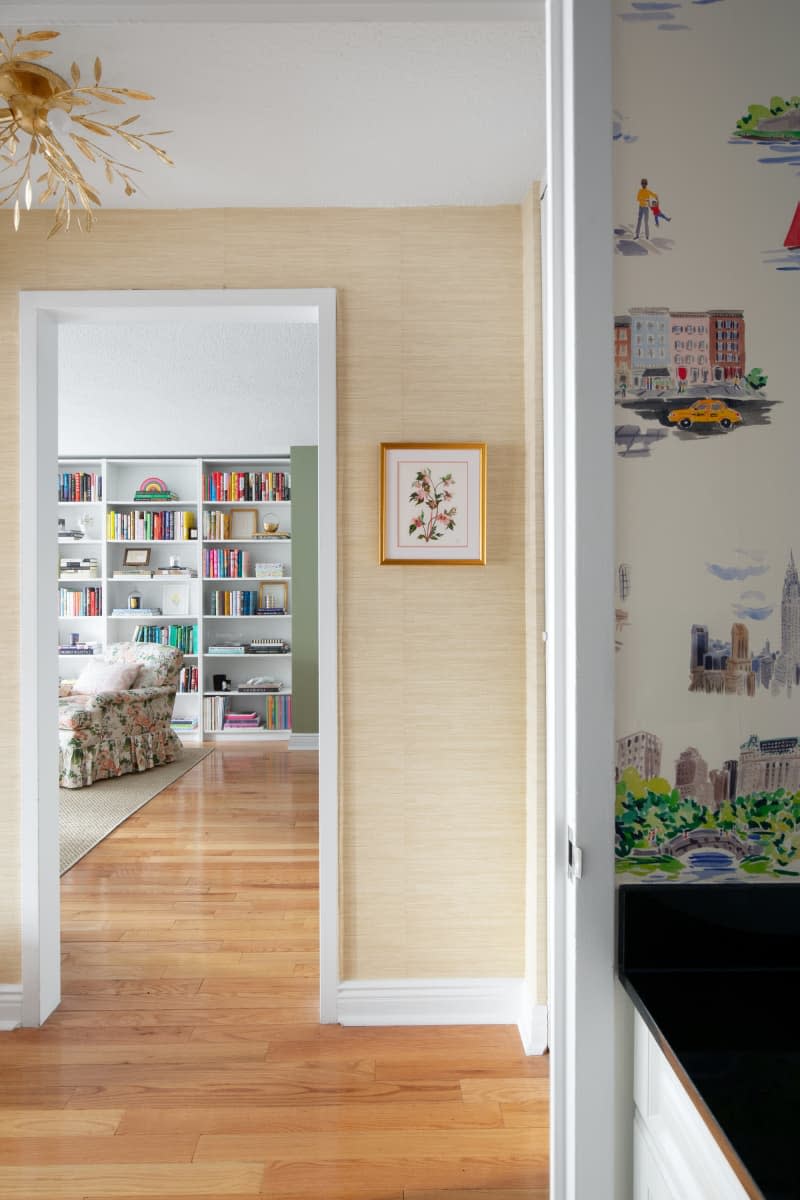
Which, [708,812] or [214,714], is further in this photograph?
[214,714]

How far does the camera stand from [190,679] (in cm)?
782

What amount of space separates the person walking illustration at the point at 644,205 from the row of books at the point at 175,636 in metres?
7.14

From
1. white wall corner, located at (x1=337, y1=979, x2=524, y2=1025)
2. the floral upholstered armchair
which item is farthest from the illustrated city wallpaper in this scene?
the floral upholstered armchair

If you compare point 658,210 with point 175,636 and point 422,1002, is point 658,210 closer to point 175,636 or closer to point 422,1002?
point 422,1002

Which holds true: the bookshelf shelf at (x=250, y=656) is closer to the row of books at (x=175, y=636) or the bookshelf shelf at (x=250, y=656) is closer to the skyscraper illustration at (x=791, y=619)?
the row of books at (x=175, y=636)

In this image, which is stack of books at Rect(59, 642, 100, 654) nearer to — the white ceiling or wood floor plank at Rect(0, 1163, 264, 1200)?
the white ceiling

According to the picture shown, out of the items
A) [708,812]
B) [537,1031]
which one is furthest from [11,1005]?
[708,812]

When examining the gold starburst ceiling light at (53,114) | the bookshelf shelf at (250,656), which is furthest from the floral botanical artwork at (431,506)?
the bookshelf shelf at (250,656)

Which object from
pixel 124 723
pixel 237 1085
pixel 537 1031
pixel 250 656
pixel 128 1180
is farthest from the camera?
pixel 250 656

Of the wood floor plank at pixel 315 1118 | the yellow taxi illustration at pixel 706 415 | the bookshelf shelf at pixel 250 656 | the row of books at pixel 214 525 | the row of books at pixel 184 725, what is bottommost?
the wood floor plank at pixel 315 1118

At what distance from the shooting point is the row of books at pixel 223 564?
7816mm

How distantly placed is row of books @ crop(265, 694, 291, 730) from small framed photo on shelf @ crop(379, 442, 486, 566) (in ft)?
17.7

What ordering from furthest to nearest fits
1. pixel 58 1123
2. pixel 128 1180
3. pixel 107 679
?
pixel 107 679 < pixel 58 1123 < pixel 128 1180

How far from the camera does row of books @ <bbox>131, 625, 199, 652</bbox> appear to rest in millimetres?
7871
